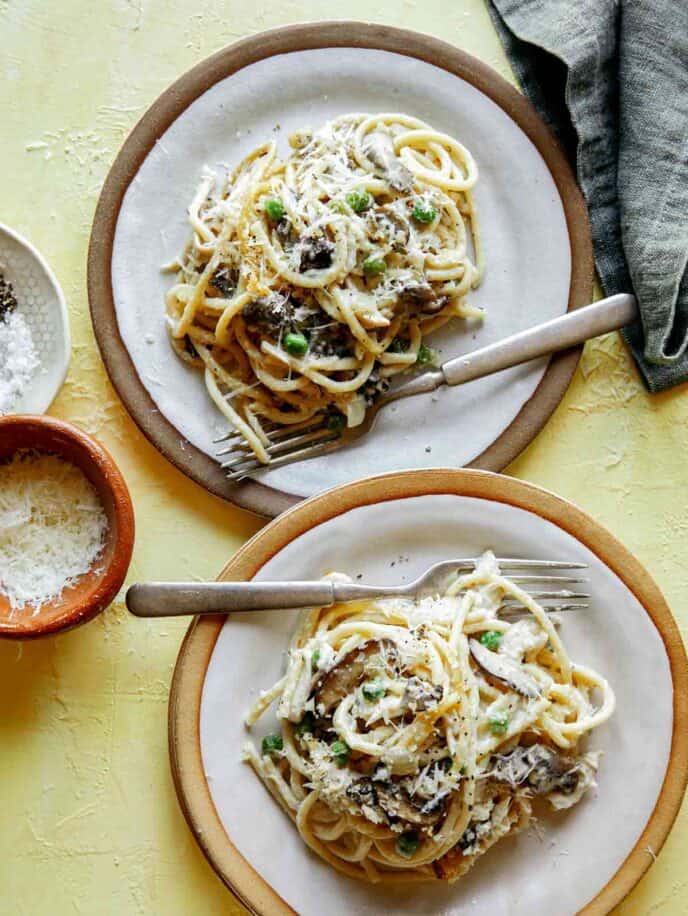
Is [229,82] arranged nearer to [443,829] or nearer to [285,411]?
[285,411]

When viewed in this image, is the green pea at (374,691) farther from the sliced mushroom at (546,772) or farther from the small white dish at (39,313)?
the small white dish at (39,313)

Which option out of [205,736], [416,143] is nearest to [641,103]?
[416,143]

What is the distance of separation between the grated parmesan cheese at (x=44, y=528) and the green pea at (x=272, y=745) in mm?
709

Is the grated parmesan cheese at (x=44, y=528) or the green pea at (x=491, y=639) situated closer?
the green pea at (x=491, y=639)

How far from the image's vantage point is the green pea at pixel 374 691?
9.66ft

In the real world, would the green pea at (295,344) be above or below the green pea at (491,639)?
above

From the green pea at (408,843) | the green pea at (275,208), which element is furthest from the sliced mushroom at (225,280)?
the green pea at (408,843)

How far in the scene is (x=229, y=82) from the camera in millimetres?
3334

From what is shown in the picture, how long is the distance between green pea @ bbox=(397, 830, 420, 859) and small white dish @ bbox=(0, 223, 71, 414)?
5.21 ft

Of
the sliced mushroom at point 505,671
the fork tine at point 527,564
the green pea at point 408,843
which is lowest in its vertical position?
the green pea at point 408,843

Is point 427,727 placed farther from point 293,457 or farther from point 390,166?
point 390,166

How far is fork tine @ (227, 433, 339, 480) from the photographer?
128 inches

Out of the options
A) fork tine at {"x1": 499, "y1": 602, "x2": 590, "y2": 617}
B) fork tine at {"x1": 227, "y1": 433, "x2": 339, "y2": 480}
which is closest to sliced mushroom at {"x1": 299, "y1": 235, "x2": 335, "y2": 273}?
fork tine at {"x1": 227, "y1": 433, "x2": 339, "y2": 480}

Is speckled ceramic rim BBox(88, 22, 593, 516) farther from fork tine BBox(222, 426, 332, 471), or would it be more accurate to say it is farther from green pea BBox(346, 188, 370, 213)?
green pea BBox(346, 188, 370, 213)
